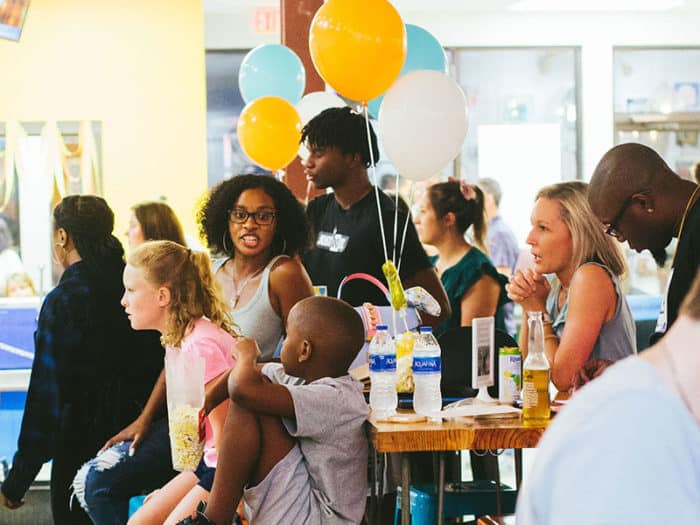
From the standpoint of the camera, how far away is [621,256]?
10.2 ft

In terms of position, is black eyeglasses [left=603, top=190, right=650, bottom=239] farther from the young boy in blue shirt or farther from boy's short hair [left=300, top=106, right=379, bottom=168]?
boy's short hair [left=300, top=106, right=379, bottom=168]

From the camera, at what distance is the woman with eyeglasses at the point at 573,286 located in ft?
9.73

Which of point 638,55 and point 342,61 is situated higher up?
point 638,55

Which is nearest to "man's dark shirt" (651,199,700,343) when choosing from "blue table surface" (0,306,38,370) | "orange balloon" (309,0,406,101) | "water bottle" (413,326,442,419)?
"water bottle" (413,326,442,419)

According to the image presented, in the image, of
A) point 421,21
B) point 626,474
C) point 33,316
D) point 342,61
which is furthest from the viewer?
point 421,21

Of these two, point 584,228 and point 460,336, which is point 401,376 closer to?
point 460,336

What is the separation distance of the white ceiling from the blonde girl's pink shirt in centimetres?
630

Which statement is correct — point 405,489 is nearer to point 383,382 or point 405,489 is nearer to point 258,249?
point 383,382

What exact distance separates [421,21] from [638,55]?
2161mm

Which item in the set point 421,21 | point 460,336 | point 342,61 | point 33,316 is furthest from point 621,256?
point 421,21

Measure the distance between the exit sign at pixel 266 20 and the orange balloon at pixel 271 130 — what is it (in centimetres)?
438

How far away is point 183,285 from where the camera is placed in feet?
10.6

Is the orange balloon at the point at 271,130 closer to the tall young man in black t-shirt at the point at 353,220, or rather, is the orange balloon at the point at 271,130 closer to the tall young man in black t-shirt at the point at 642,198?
the tall young man in black t-shirt at the point at 353,220

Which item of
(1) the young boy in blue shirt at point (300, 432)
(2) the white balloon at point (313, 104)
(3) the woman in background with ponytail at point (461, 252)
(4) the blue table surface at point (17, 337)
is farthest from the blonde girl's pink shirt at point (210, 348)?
(4) the blue table surface at point (17, 337)
